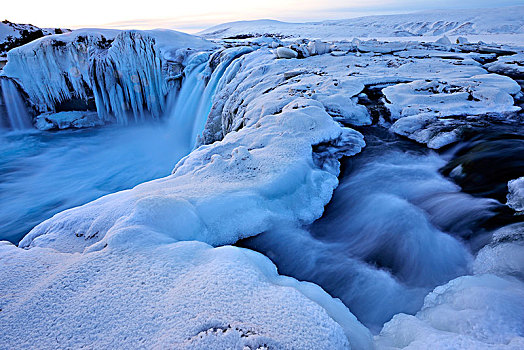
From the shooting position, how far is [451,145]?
416cm

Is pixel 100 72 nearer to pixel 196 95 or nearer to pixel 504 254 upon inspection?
pixel 196 95

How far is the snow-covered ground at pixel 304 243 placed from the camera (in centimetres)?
148

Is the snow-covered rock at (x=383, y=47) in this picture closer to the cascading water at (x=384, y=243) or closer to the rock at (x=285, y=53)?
the rock at (x=285, y=53)

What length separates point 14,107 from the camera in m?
11.3

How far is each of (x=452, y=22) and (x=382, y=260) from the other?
3845 cm

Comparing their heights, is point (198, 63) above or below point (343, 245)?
above

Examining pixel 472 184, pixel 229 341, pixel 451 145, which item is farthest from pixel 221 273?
pixel 451 145

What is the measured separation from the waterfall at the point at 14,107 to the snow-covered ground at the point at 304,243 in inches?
408

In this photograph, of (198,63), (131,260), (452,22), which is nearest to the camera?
(131,260)

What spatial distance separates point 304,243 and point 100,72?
1156cm

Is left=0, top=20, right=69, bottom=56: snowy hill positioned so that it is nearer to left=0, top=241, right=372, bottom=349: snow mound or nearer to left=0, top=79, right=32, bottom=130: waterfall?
left=0, top=79, right=32, bottom=130: waterfall

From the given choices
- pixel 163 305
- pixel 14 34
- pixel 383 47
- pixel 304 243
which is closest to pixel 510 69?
pixel 383 47

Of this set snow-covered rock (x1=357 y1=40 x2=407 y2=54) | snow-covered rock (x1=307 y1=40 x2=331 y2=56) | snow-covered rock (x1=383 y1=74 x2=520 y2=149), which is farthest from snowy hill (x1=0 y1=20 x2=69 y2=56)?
snow-covered rock (x1=383 y1=74 x2=520 y2=149)

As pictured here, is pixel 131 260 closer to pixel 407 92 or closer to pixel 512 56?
pixel 407 92
